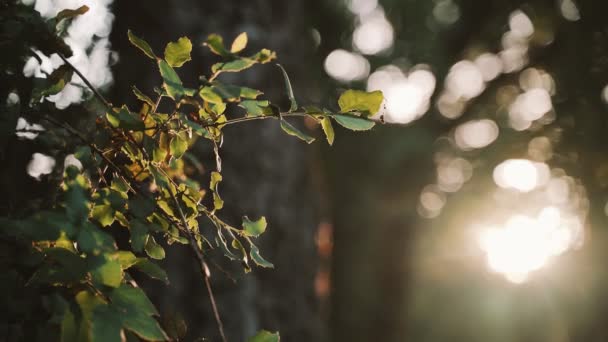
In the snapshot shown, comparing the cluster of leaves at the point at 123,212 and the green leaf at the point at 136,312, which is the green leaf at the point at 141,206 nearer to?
the cluster of leaves at the point at 123,212

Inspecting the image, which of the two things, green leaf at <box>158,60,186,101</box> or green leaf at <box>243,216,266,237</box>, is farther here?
green leaf at <box>243,216,266,237</box>

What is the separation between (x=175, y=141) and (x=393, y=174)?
932 cm

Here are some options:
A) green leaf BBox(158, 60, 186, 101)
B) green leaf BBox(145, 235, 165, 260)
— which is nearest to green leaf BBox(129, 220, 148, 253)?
green leaf BBox(145, 235, 165, 260)

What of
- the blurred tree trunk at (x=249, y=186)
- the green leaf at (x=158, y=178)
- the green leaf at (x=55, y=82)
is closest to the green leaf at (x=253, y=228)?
the green leaf at (x=158, y=178)

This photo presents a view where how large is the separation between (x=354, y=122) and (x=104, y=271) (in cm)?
43

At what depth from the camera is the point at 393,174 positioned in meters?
9.98

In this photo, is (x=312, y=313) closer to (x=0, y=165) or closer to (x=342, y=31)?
(x=0, y=165)

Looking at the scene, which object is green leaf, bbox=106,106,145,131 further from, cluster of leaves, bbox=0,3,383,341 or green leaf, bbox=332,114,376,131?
green leaf, bbox=332,114,376,131

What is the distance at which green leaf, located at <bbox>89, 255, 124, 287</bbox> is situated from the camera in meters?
0.62

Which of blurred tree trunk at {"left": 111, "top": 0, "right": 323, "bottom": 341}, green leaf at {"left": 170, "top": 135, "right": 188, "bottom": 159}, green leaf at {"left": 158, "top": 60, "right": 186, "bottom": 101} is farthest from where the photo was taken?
blurred tree trunk at {"left": 111, "top": 0, "right": 323, "bottom": 341}

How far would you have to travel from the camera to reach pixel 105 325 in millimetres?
621

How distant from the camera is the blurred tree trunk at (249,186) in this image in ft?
9.09

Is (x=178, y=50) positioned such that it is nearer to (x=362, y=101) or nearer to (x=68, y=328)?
(x=362, y=101)

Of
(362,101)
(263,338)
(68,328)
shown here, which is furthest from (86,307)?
(362,101)
